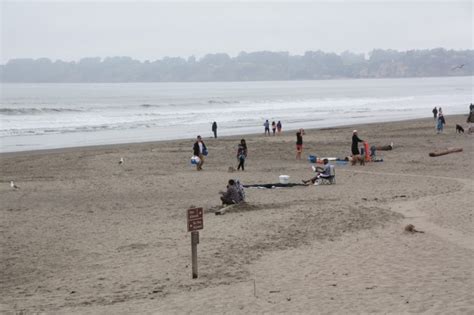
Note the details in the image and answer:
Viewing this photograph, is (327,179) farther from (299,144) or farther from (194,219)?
(194,219)

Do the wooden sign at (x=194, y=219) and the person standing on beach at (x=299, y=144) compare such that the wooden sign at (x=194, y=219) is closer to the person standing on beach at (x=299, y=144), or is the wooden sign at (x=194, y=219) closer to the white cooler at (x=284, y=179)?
the white cooler at (x=284, y=179)

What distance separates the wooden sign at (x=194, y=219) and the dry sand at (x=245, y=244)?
80cm

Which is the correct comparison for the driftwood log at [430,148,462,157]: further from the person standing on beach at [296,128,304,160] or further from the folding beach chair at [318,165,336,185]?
the folding beach chair at [318,165,336,185]

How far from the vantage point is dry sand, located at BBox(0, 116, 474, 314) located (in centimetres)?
921

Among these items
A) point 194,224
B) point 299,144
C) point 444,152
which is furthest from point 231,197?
point 444,152

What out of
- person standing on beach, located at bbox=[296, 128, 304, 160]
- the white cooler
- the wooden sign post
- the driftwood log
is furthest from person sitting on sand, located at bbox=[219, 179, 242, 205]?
the driftwood log

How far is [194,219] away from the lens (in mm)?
10094

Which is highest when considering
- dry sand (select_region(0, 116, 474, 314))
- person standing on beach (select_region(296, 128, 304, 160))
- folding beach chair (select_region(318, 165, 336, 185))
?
person standing on beach (select_region(296, 128, 304, 160))

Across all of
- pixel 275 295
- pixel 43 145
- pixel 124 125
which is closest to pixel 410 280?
pixel 275 295

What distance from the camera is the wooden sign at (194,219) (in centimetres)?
1002

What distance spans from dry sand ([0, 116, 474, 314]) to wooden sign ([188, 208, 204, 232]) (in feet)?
2.63

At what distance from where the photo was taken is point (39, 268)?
37.6 ft

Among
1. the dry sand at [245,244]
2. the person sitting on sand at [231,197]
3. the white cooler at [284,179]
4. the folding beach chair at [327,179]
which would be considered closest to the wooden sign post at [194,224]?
the dry sand at [245,244]

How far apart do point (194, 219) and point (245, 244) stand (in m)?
2.45
